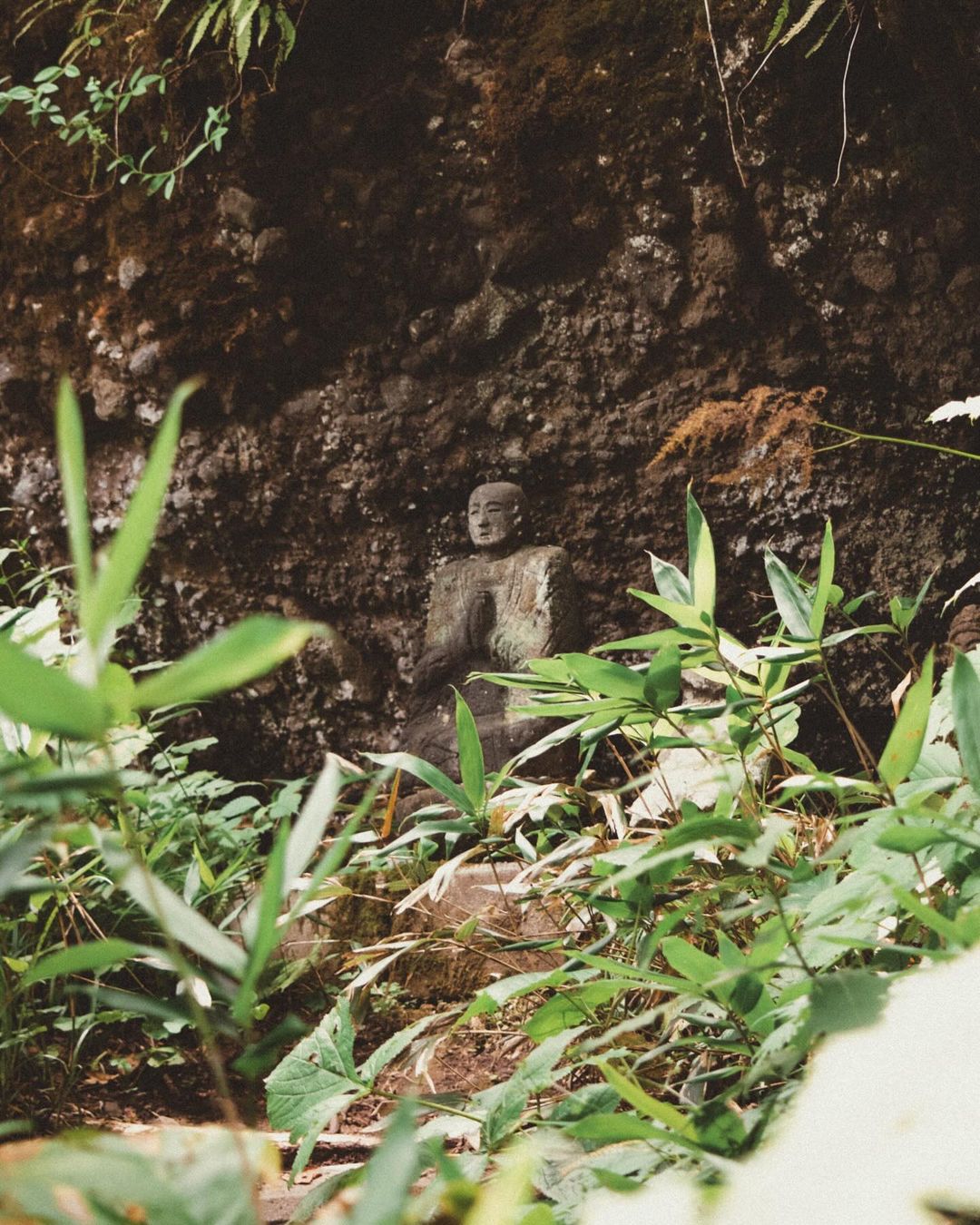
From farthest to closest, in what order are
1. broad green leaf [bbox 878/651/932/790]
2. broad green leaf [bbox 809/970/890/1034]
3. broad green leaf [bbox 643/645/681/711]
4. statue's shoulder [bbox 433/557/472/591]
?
statue's shoulder [bbox 433/557/472/591] < broad green leaf [bbox 643/645/681/711] < broad green leaf [bbox 878/651/932/790] < broad green leaf [bbox 809/970/890/1034]

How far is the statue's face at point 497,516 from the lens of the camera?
2.97m

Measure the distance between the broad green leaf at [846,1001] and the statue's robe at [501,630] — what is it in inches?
89.8

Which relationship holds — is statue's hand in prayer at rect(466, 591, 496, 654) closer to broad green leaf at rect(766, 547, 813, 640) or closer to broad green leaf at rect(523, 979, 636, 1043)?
broad green leaf at rect(766, 547, 813, 640)

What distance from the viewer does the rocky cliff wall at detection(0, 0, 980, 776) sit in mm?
2615

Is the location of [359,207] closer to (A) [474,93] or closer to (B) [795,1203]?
(A) [474,93]

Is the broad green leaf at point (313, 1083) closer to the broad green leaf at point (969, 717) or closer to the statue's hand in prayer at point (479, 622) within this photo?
the broad green leaf at point (969, 717)

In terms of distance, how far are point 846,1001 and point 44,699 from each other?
0.40m

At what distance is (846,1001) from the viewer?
1.53 feet

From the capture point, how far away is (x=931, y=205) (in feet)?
8.30

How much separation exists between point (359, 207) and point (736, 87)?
1.22m

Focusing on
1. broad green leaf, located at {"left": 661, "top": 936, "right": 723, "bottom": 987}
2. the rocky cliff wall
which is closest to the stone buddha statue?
the rocky cliff wall

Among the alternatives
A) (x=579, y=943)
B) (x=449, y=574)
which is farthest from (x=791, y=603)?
(x=449, y=574)

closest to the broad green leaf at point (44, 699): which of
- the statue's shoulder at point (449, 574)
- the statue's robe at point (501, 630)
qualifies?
the statue's robe at point (501, 630)

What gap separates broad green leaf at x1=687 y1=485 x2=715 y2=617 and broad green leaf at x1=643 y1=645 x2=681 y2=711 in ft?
0.36
